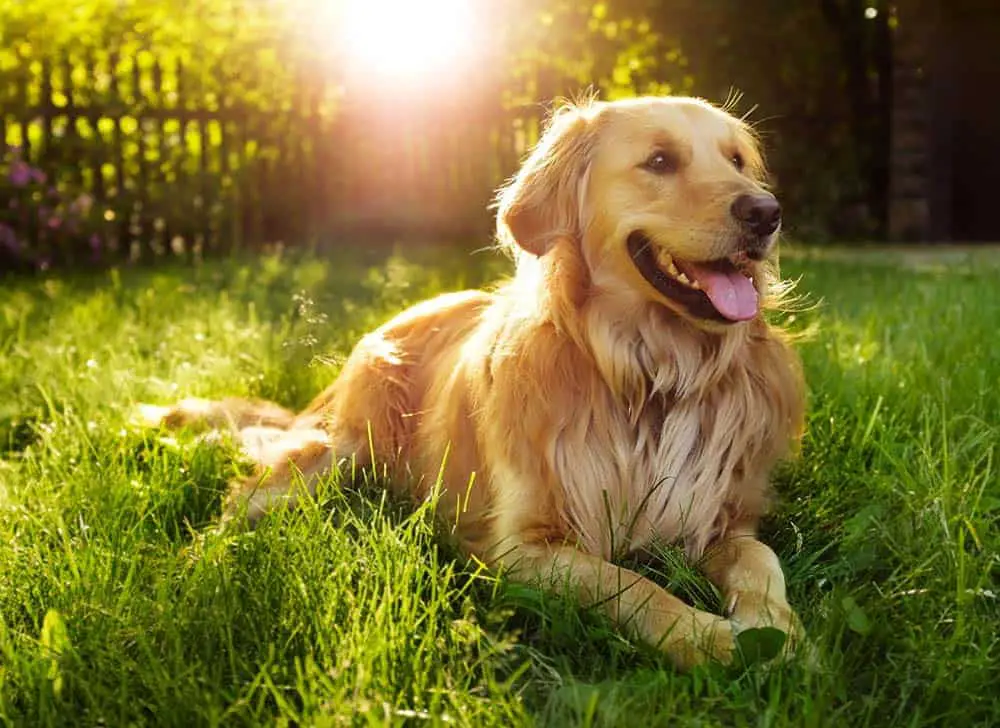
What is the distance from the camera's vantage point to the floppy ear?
2854mm

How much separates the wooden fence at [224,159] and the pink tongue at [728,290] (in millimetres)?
6513

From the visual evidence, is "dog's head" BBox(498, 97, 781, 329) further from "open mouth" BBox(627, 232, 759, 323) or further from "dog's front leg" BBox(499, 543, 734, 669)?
"dog's front leg" BBox(499, 543, 734, 669)

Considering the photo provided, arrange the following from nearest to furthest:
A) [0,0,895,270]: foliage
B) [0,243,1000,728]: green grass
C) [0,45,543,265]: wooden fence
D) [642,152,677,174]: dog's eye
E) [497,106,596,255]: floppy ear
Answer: [0,243,1000,728]: green grass → [642,152,677,174]: dog's eye → [497,106,596,255]: floppy ear → [0,45,543,265]: wooden fence → [0,0,895,270]: foliage

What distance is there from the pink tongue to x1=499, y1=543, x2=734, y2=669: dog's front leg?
2.11ft

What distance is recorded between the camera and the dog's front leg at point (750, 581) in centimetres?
218

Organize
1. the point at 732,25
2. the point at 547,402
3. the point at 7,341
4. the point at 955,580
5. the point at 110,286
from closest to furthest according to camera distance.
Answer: the point at 955,580 → the point at 547,402 → the point at 7,341 → the point at 110,286 → the point at 732,25

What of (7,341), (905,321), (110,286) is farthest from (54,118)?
(905,321)

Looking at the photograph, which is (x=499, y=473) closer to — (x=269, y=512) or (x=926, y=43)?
(x=269, y=512)

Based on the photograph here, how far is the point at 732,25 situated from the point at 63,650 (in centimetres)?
903

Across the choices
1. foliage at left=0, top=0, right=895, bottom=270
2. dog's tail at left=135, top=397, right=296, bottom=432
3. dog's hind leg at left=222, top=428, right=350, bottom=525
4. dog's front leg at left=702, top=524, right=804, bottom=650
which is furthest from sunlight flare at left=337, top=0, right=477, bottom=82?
dog's front leg at left=702, top=524, right=804, bottom=650

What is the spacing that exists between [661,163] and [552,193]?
0.29 m

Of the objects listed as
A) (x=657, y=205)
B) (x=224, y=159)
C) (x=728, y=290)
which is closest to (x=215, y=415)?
(x=657, y=205)

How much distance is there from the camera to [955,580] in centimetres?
229

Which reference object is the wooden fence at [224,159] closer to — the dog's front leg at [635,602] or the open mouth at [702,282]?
the open mouth at [702,282]
